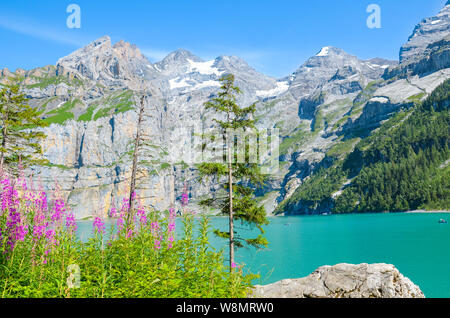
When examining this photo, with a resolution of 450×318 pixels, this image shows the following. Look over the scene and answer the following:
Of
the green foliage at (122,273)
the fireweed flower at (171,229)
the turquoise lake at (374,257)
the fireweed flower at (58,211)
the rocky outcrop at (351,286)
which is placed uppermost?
the fireweed flower at (58,211)

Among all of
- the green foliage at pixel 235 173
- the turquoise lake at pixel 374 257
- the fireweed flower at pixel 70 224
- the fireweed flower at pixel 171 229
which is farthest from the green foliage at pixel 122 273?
the turquoise lake at pixel 374 257

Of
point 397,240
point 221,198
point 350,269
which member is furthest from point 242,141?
point 397,240

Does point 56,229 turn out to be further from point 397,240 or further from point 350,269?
point 397,240

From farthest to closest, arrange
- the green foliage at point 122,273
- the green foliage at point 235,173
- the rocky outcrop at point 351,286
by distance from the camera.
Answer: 1. the green foliage at point 235,173
2. the rocky outcrop at point 351,286
3. the green foliage at point 122,273

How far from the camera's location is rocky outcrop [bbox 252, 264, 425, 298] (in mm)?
9109

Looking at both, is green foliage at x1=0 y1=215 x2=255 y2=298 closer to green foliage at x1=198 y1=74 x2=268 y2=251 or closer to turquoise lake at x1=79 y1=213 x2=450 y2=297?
green foliage at x1=198 y1=74 x2=268 y2=251

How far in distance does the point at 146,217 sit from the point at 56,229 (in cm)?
341

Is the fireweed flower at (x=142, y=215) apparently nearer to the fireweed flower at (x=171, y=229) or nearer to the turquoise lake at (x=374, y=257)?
the fireweed flower at (x=171, y=229)

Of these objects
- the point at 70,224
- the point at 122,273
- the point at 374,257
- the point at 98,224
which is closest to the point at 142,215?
the point at 98,224

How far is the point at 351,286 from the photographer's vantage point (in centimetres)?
939

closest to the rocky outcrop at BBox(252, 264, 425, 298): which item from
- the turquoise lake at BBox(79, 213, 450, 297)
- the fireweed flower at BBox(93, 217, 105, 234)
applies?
the fireweed flower at BBox(93, 217, 105, 234)

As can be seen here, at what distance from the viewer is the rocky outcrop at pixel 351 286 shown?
9.11m
